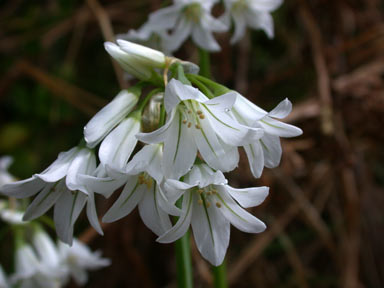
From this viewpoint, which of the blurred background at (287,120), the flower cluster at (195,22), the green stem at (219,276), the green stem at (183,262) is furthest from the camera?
the blurred background at (287,120)

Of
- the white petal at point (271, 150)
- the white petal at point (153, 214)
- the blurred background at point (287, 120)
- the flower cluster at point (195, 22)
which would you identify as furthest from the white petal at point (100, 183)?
the blurred background at point (287, 120)

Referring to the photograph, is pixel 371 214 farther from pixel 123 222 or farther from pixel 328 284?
pixel 123 222

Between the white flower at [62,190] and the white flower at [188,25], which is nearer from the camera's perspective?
the white flower at [62,190]

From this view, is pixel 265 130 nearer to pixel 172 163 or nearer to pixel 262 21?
pixel 172 163

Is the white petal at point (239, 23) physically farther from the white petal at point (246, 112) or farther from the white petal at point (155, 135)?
the white petal at point (155, 135)

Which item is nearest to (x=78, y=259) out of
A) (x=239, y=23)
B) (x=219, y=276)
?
(x=219, y=276)

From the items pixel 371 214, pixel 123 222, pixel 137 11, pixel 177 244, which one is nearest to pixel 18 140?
pixel 123 222
